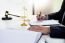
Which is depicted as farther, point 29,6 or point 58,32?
point 29,6

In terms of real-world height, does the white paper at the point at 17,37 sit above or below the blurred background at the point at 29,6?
below

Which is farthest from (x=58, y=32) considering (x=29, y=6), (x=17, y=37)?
(x=29, y=6)

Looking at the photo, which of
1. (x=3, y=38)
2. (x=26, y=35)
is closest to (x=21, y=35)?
(x=26, y=35)

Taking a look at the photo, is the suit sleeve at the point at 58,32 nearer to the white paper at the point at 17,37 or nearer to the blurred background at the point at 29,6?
the white paper at the point at 17,37

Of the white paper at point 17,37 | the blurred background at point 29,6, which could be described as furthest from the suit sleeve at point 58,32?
the blurred background at point 29,6

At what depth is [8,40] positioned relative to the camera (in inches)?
41.1

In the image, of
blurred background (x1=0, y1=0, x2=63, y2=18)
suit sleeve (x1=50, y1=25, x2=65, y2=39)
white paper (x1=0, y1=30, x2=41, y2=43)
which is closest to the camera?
white paper (x1=0, y1=30, x2=41, y2=43)

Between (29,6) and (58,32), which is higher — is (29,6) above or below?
above

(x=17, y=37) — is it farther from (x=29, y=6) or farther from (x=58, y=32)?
(x=29, y=6)

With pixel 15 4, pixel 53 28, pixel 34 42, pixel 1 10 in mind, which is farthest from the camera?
pixel 15 4

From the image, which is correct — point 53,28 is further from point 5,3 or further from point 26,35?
point 5,3

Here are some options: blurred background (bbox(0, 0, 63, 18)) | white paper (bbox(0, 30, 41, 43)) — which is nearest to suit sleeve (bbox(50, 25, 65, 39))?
white paper (bbox(0, 30, 41, 43))

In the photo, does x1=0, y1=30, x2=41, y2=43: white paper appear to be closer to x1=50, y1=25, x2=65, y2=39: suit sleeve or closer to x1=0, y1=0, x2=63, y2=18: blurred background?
x1=50, y1=25, x2=65, y2=39: suit sleeve

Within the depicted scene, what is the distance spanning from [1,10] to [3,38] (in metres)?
1.94
